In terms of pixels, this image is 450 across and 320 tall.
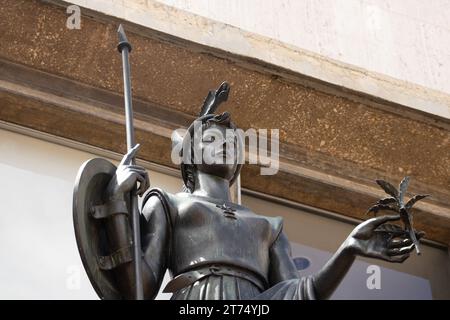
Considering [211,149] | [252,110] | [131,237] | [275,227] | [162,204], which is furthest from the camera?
[252,110]

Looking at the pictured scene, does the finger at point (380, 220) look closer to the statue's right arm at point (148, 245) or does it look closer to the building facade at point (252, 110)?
the statue's right arm at point (148, 245)

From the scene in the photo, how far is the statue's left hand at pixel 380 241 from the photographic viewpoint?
4480mm

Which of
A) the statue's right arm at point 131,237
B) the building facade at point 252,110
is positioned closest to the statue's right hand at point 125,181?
the statue's right arm at point 131,237

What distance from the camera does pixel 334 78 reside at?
7.32 m

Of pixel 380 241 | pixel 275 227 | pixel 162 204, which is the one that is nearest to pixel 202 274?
pixel 162 204

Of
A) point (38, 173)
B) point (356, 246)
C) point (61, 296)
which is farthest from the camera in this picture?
point (38, 173)

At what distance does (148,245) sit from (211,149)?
48cm

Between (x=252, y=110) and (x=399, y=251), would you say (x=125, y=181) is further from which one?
(x=252, y=110)

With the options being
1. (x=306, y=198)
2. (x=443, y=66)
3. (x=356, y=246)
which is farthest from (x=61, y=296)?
(x=443, y=66)

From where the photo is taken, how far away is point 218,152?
16.8ft

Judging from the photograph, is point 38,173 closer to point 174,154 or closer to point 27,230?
point 27,230

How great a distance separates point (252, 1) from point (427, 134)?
1.04 m

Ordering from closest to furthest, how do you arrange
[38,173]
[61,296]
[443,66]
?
[61,296], [38,173], [443,66]

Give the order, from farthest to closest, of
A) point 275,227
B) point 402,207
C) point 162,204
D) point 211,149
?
point 211,149 → point 275,227 → point 162,204 → point 402,207
